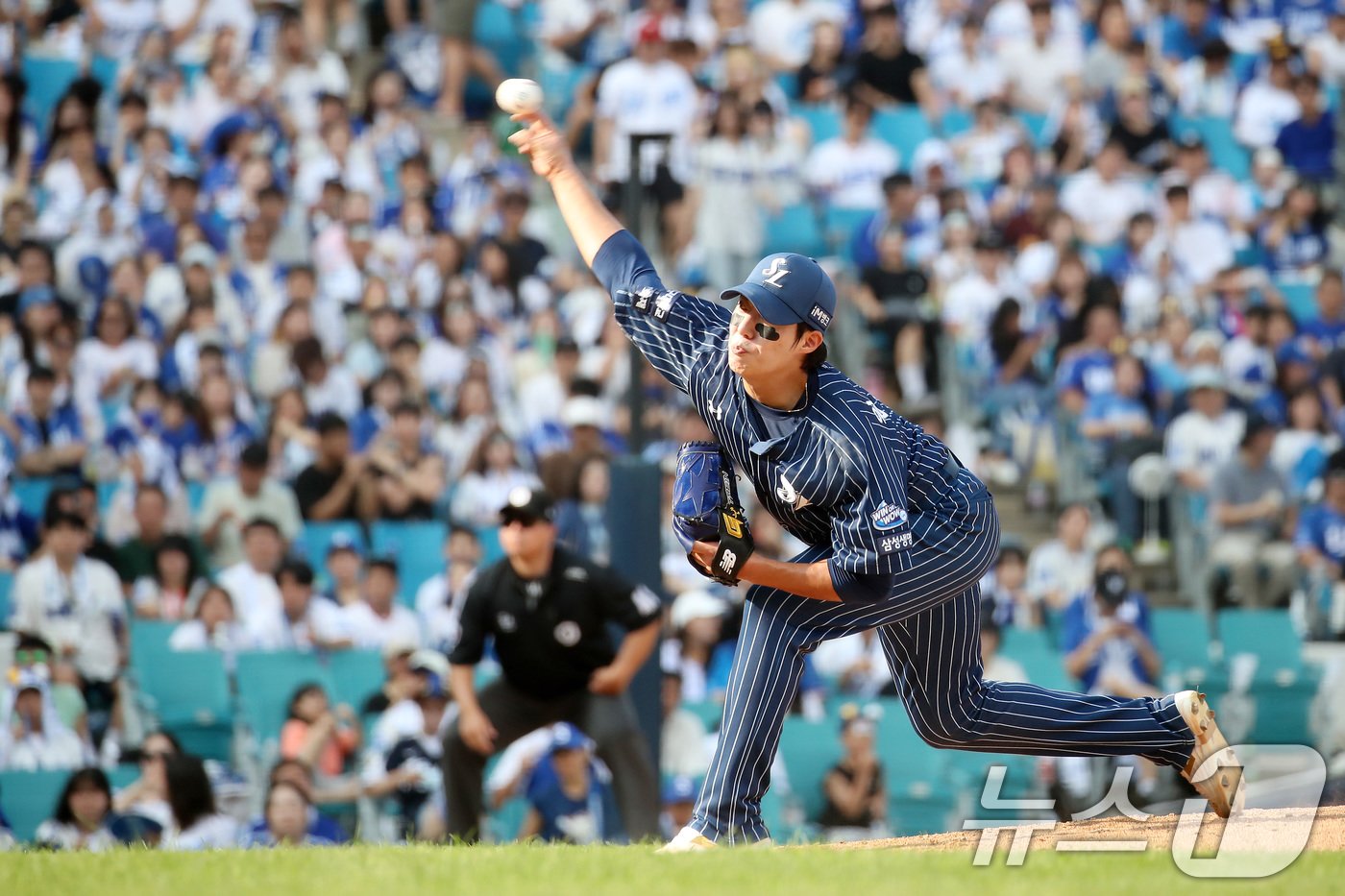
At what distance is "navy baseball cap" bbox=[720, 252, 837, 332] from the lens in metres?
4.89

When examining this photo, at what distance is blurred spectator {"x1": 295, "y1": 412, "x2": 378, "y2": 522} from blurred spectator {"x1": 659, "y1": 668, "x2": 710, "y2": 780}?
2.74 metres

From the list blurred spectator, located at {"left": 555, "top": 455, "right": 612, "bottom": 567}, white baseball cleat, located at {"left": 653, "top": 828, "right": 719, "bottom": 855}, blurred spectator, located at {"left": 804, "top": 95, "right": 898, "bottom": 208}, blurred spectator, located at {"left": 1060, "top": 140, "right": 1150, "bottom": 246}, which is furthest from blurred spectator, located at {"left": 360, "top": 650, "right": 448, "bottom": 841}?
blurred spectator, located at {"left": 1060, "top": 140, "right": 1150, "bottom": 246}

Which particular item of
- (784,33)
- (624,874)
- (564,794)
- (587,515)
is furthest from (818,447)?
(784,33)

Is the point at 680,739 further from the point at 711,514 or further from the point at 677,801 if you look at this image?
the point at 711,514

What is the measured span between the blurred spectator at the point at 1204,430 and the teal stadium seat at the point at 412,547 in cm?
511

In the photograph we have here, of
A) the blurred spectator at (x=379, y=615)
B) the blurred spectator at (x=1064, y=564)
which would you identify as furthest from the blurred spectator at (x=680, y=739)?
the blurred spectator at (x=1064, y=564)

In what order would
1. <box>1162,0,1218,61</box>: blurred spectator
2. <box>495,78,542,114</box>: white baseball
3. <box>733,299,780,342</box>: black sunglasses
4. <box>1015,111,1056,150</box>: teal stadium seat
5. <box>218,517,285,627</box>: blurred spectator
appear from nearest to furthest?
<box>733,299,780,342</box>: black sunglasses, <box>495,78,542,114</box>: white baseball, <box>218,517,285,627</box>: blurred spectator, <box>1015,111,1056,150</box>: teal stadium seat, <box>1162,0,1218,61</box>: blurred spectator

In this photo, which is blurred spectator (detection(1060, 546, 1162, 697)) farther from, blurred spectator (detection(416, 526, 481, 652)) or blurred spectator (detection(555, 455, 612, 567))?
blurred spectator (detection(416, 526, 481, 652))

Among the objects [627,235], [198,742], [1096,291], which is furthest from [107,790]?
[1096,291]

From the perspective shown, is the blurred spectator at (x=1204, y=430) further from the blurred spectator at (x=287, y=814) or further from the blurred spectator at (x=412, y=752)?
the blurred spectator at (x=287, y=814)

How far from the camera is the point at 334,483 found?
11.5 metres

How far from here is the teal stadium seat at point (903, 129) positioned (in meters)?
15.0

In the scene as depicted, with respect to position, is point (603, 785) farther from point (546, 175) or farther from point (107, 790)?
point (546, 175)

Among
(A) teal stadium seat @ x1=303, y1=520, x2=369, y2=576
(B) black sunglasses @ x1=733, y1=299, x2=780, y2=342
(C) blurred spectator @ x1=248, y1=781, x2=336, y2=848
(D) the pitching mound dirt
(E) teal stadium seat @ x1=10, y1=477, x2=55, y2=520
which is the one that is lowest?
(C) blurred spectator @ x1=248, y1=781, x2=336, y2=848
